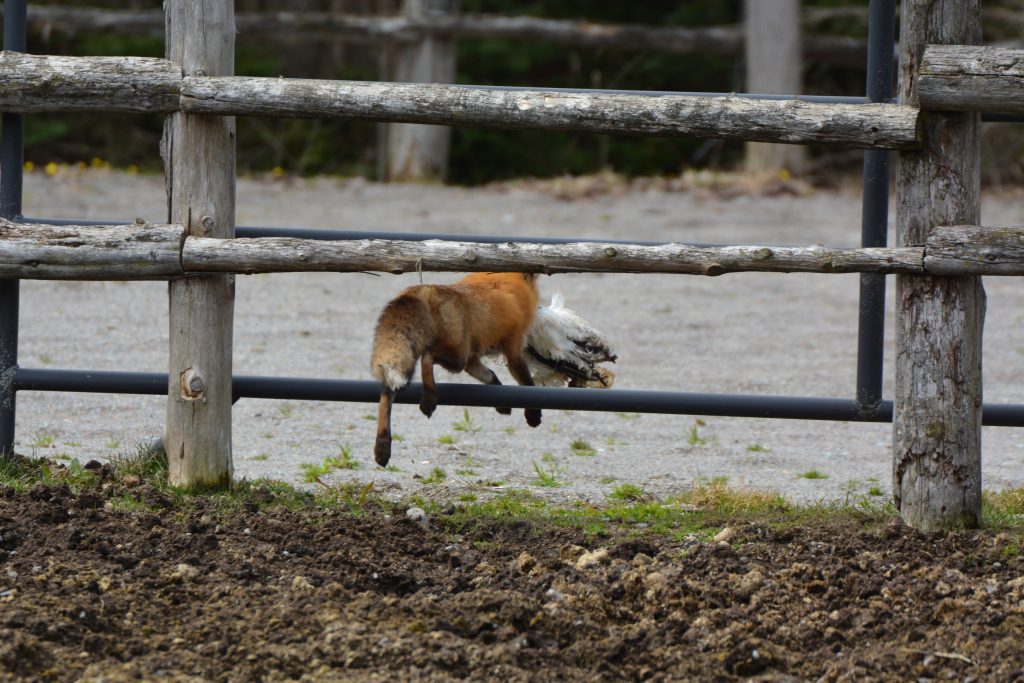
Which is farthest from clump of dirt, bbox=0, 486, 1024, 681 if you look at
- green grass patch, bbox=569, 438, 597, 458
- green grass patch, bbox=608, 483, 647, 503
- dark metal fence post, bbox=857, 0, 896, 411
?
green grass patch, bbox=569, 438, 597, 458

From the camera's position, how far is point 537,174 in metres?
17.4

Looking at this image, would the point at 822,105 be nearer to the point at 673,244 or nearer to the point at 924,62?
the point at 924,62

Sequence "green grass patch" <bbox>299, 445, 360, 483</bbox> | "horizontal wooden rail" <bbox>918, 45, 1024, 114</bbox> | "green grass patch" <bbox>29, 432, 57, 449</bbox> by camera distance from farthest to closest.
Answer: "green grass patch" <bbox>29, 432, 57, 449</bbox> → "green grass patch" <bbox>299, 445, 360, 483</bbox> → "horizontal wooden rail" <bbox>918, 45, 1024, 114</bbox>

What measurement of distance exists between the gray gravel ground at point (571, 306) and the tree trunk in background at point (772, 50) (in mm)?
1279

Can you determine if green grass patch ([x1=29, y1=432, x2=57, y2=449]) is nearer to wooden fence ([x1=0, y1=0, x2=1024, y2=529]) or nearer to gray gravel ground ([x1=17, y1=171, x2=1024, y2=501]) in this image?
gray gravel ground ([x1=17, y1=171, x2=1024, y2=501])

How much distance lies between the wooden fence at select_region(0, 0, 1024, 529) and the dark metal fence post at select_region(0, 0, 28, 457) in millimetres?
197

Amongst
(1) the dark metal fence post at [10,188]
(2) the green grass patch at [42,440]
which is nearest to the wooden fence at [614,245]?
(1) the dark metal fence post at [10,188]

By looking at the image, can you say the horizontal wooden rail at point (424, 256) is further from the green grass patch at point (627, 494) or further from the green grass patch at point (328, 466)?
the green grass patch at point (627, 494)

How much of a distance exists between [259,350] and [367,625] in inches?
190

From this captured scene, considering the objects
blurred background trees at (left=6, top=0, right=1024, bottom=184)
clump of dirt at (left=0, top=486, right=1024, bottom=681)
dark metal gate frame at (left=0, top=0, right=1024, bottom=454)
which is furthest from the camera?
blurred background trees at (left=6, top=0, right=1024, bottom=184)

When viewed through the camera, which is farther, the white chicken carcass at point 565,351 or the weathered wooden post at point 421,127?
the weathered wooden post at point 421,127

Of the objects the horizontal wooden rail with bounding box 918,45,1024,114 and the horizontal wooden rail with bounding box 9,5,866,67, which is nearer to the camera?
the horizontal wooden rail with bounding box 918,45,1024,114

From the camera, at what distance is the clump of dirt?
10.7 ft

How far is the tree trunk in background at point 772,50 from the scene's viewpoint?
14.8 m
